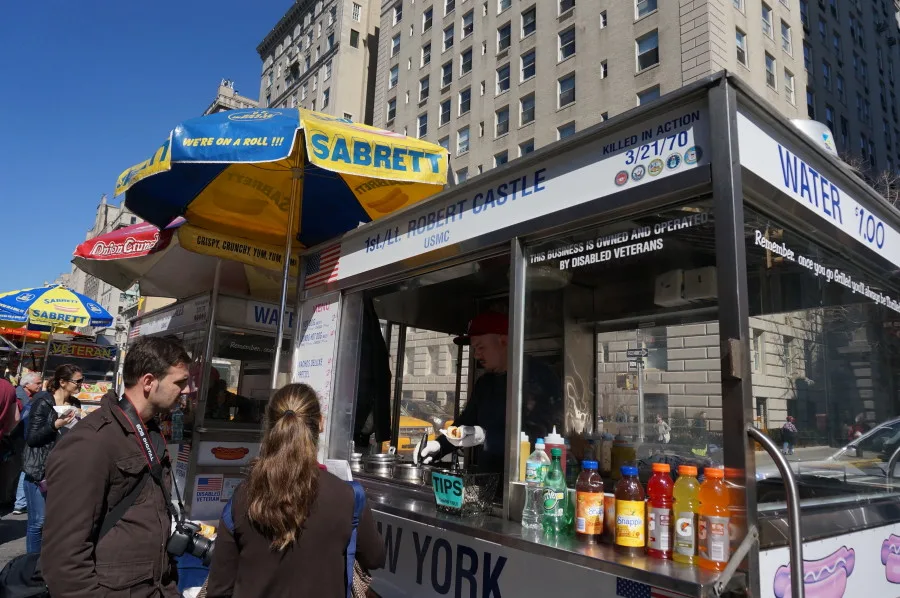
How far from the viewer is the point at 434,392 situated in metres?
5.78

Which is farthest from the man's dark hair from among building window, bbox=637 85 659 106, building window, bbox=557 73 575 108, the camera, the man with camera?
building window, bbox=557 73 575 108

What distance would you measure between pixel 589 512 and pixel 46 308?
1259cm

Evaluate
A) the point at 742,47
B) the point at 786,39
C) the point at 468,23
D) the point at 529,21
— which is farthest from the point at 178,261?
the point at 468,23

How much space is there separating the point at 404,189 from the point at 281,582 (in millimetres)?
3468

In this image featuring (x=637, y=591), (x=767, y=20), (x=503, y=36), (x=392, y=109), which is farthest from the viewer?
(x=392, y=109)

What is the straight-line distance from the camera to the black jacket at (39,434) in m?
5.64

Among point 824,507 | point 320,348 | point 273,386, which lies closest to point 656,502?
point 824,507

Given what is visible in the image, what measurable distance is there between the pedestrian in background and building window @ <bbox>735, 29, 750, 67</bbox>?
23.4 m

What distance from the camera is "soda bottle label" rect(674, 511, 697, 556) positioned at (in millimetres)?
2066

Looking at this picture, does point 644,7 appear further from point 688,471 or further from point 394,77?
point 688,471

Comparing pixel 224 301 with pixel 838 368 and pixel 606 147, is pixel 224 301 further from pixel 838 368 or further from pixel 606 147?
pixel 838 368

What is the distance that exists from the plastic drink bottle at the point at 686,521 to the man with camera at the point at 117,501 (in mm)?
1875

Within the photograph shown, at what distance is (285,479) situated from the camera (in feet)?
6.32

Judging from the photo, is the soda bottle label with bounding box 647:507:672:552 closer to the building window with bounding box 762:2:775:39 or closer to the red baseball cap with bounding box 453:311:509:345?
the red baseball cap with bounding box 453:311:509:345
